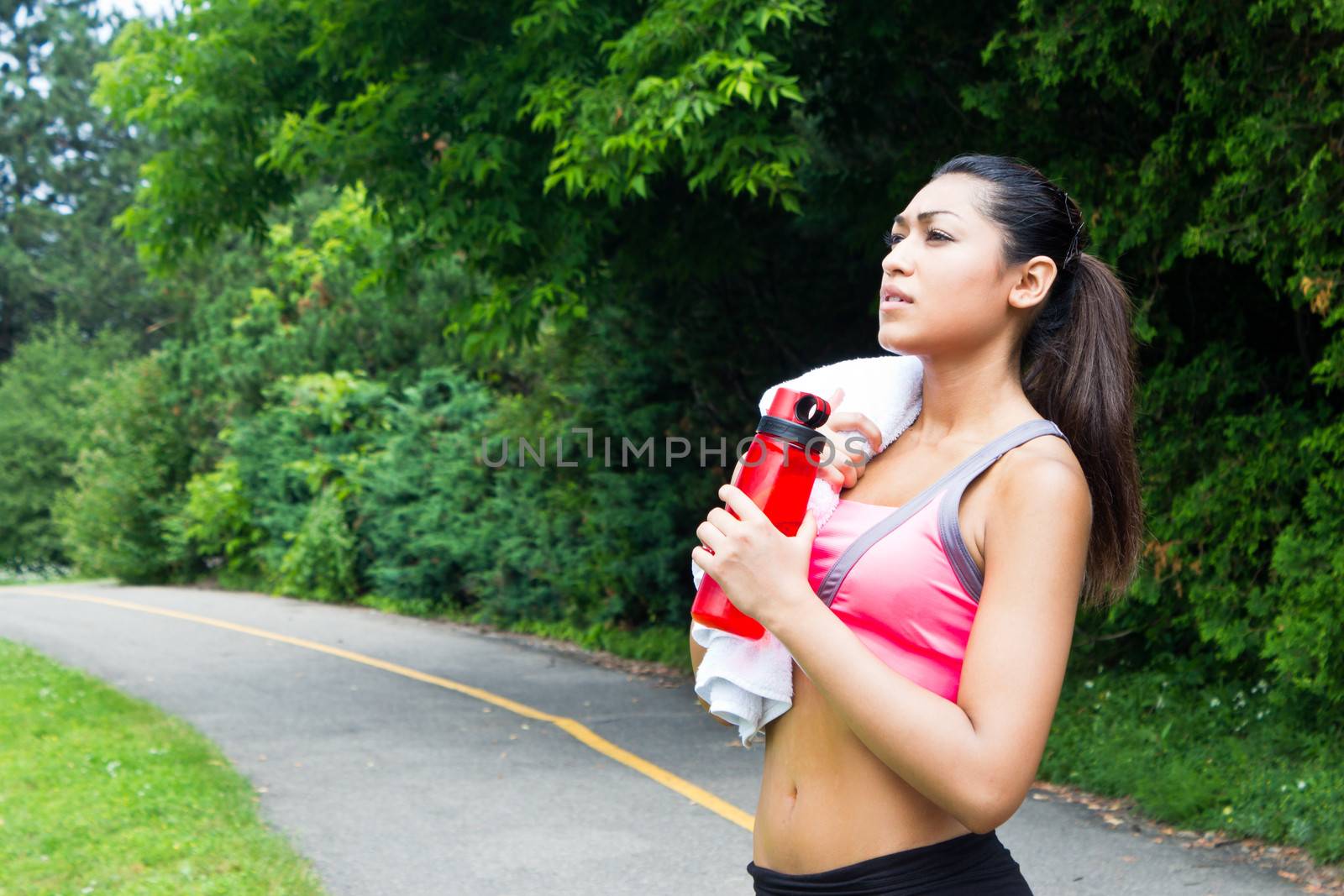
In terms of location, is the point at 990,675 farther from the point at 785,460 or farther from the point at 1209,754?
the point at 1209,754

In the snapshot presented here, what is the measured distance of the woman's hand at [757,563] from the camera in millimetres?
1672

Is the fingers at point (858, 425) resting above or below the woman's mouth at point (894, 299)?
below

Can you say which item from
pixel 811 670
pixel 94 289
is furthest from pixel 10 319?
pixel 811 670

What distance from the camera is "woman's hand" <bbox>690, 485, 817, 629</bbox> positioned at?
1.67m

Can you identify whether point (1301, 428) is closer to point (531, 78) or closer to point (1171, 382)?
point (1171, 382)

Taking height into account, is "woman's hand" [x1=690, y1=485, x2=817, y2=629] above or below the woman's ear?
below

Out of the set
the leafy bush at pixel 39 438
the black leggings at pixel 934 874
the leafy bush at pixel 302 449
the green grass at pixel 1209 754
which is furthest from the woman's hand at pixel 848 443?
the leafy bush at pixel 39 438

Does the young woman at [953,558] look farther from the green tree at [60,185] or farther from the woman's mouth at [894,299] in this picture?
the green tree at [60,185]

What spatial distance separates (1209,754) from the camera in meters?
7.23

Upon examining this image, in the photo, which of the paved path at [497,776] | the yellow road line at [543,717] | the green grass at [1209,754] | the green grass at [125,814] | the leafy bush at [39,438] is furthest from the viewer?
the leafy bush at [39,438]

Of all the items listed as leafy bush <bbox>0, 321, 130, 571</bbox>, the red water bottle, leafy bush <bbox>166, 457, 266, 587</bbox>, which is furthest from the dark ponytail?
leafy bush <bbox>0, 321, 130, 571</bbox>

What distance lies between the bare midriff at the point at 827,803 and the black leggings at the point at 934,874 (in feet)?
0.04

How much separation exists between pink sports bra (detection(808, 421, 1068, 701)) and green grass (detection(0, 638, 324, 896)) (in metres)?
4.29

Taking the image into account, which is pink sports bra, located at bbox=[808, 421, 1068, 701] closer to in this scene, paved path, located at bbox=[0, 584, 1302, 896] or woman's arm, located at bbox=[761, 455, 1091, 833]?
woman's arm, located at bbox=[761, 455, 1091, 833]
